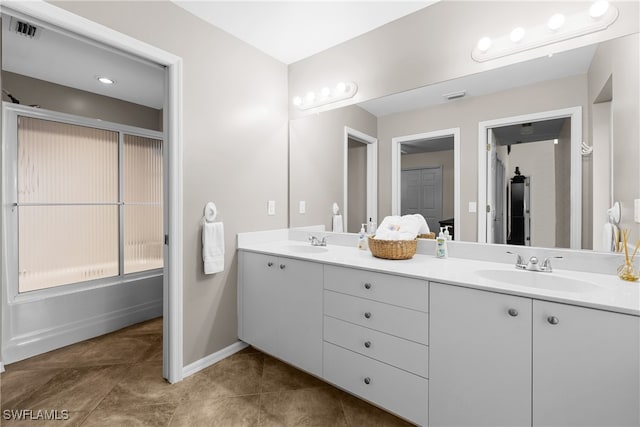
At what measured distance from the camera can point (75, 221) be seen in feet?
8.59

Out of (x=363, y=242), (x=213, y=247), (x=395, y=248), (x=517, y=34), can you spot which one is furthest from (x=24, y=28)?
(x=517, y=34)

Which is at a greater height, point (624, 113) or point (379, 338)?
point (624, 113)

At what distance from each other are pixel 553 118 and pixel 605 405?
1264 millimetres

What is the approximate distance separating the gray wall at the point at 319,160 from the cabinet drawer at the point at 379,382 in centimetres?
104

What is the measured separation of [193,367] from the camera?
200cm

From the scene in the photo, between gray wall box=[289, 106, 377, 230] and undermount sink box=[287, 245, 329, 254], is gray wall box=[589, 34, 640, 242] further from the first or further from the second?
undermount sink box=[287, 245, 329, 254]

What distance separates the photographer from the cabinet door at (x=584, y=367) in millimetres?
935

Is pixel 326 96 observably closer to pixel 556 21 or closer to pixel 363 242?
pixel 363 242

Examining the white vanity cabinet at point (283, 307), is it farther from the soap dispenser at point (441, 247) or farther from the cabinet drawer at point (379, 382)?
the soap dispenser at point (441, 247)

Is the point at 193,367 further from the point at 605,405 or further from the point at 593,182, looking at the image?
the point at 593,182

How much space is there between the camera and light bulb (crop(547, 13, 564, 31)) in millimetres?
1429

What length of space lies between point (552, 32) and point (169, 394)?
2895 millimetres

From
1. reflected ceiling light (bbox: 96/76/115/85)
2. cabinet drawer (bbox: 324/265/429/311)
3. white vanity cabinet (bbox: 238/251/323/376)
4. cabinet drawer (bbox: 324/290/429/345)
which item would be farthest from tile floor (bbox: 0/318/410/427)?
reflected ceiling light (bbox: 96/76/115/85)

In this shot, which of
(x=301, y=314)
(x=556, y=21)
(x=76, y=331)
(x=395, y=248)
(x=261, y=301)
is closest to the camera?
(x=556, y=21)
